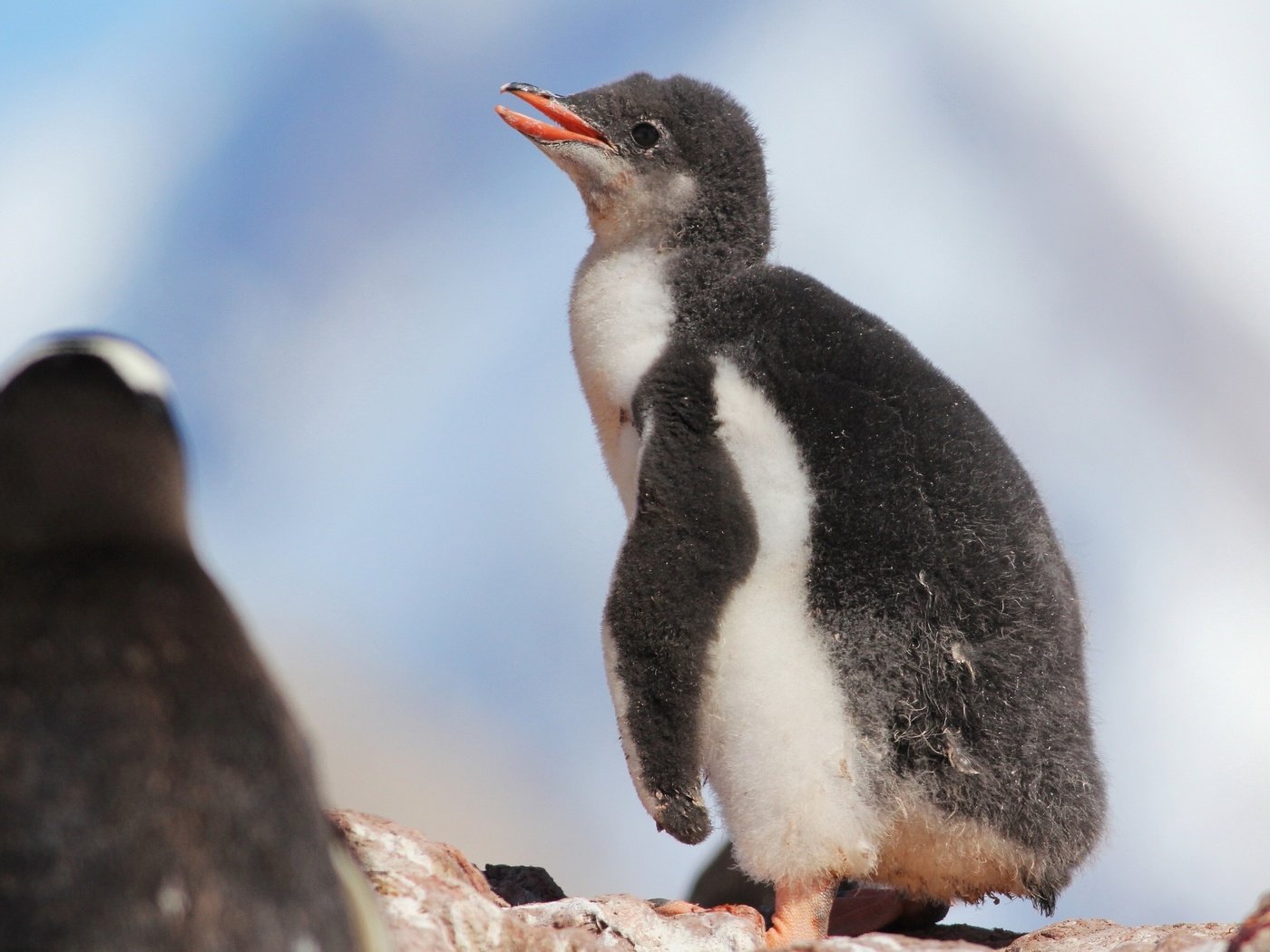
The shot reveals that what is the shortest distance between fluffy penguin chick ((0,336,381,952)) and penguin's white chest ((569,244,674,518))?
109 cm

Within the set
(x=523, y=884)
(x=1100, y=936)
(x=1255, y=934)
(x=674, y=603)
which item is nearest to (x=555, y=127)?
(x=674, y=603)

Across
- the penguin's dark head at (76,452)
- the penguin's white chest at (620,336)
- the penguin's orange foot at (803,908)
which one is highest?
the penguin's white chest at (620,336)

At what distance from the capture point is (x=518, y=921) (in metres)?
1.70

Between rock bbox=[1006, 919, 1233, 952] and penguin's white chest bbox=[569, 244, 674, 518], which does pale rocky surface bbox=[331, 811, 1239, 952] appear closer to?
rock bbox=[1006, 919, 1233, 952]

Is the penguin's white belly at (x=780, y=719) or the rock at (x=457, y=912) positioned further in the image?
the penguin's white belly at (x=780, y=719)

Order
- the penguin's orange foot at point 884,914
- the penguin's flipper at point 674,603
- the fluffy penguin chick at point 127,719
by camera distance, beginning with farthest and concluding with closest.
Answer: the penguin's orange foot at point 884,914 < the penguin's flipper at point 674,603 < the fluffy penguin chick at point 127,719

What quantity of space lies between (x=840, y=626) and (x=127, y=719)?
1121 mm

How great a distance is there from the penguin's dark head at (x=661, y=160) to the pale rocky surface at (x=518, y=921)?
1.05 meters

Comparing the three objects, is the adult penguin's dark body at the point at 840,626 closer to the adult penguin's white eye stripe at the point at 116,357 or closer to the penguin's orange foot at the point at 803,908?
the penguin's orange foot at the point at 803,908

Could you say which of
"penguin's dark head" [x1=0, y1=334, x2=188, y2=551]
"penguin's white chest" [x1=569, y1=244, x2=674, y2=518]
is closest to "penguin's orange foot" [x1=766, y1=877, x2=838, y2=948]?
"penguin's white chest" [x1=569, y1=244, x2=674, y2=518]

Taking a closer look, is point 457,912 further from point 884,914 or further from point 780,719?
point 884,914

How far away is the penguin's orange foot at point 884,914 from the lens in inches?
92.8

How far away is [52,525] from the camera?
1.30 meters

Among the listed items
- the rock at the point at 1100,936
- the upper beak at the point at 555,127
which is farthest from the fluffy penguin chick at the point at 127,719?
the upper beak at the point at 555,127
